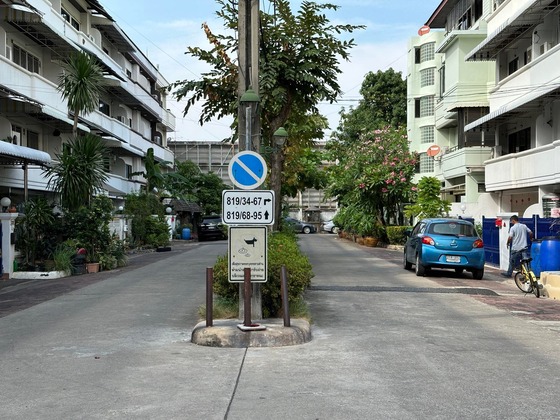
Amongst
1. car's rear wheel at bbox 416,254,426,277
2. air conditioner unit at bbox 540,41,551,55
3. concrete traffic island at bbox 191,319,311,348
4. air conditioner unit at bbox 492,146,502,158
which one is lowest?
concrete traffic island at bbox 191,319,311,348

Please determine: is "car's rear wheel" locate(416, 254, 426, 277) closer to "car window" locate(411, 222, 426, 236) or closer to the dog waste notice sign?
"car window" locate(411, 222, 426, 236)

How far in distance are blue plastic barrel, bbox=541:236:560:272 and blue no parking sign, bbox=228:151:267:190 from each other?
9.27 m

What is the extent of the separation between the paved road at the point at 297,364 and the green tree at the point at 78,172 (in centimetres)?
713

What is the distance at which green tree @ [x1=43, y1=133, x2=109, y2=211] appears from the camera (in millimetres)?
20609

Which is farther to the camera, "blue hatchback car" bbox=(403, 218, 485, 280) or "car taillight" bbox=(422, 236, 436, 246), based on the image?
"car taillight" bbox=(422, 236, 436, 246)

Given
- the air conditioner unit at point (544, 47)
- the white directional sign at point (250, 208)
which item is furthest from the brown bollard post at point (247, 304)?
the air conditioner unit at point (544, 47)

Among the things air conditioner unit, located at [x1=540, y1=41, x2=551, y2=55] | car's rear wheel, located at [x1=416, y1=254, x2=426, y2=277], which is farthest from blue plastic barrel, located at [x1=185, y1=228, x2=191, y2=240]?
car's rear wheel, located at [x1=416, y1=254, x2=426, y2=277]

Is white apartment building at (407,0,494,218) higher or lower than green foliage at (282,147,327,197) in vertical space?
higher

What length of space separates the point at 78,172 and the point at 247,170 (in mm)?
12446

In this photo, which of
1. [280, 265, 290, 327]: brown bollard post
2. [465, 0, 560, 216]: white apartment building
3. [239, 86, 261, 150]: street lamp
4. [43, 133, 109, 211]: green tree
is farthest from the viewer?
[465, 0, 560, 216]: white apartment building

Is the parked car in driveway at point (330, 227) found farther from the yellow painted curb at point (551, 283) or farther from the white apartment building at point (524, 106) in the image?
the yellow painted curb at point (551, 283)

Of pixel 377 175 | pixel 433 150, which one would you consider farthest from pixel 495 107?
pixel 433 150

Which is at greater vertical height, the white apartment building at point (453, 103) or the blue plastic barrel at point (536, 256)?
the white apartment building at point (453, 103)

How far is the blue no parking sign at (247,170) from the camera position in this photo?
31.2 feet
